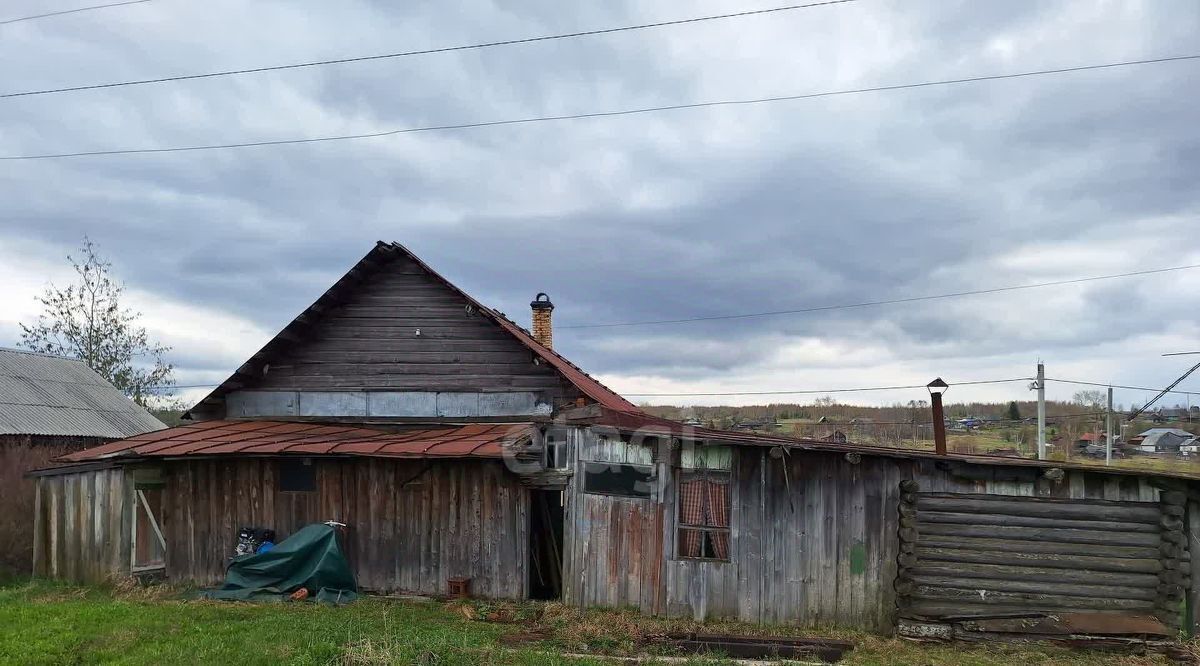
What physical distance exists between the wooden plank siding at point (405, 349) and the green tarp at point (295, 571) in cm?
393

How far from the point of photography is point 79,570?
15773mm

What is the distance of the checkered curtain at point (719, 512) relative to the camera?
1274 centimetres

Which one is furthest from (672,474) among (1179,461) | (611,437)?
(1179,461)

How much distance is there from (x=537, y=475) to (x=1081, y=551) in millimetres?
8565

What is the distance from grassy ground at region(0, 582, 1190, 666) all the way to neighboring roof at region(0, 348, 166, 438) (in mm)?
13611

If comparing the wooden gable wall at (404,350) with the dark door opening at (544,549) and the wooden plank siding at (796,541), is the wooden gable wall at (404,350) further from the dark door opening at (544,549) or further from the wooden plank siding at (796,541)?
the wooden plank siding at (796,541)

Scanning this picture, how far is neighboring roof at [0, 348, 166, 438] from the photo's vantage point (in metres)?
25.2

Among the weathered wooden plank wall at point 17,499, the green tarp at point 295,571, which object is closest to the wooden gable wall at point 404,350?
the green tarp at point 295,571

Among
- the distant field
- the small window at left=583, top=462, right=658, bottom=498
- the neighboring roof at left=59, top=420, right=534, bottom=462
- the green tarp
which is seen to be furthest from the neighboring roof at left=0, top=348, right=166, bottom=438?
the distant field

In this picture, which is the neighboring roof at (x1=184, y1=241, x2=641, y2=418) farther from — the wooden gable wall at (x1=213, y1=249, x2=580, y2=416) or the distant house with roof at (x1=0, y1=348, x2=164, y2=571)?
the distant house with roof at (x1=0, y1=348, x2=164, y2=571)

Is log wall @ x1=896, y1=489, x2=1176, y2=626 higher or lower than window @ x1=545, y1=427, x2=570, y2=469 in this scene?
lower

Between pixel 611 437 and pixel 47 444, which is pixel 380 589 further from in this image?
pixel 47 444

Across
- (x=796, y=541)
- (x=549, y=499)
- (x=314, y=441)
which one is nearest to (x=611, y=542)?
(x=549, y=499)

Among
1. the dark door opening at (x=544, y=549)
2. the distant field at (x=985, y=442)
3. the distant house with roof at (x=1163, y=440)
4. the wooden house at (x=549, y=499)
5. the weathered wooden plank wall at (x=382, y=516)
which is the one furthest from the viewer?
the distant house with roof at (x=1163, y=440)
